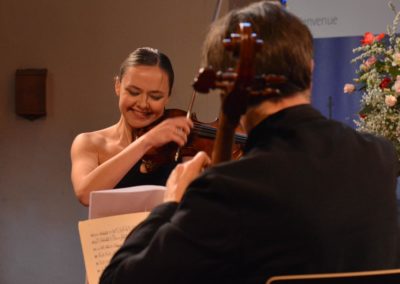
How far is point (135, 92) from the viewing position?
222 cm

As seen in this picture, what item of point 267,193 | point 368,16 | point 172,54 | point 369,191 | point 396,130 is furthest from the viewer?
point 172,54

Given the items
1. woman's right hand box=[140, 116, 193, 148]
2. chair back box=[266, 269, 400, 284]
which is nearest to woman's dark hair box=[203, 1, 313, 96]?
chair back box=[266, 269, 400, 284]

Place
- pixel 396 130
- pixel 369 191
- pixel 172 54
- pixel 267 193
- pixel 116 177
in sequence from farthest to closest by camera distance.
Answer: pixel 172 54, pixel 396 130, pixel 116 177, pixel 369 191, pixel 267 193

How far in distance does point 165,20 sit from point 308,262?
2.85m

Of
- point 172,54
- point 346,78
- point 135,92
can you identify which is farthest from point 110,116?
point 135,92

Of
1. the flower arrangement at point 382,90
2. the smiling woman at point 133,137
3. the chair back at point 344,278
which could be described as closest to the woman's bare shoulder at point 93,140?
the smiling woman at point 133,137

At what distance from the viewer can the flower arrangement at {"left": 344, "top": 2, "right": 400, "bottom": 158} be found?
2.30 meters

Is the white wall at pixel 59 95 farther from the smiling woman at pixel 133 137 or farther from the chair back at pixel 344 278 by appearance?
the chair back at pixel 344 278

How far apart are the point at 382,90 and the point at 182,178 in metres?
1.33

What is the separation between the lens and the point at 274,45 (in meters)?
1.14

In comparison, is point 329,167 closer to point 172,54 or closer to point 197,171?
point 197,171

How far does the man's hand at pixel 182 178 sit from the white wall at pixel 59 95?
252cm

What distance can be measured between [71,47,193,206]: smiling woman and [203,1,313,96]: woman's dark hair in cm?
93

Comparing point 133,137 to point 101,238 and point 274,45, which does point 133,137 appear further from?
point 274,45
